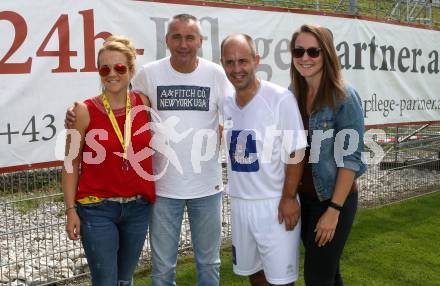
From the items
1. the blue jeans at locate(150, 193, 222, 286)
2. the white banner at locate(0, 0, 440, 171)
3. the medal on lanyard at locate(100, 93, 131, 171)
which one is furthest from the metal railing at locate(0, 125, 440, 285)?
the medal on lanyard at locate(100, 93, 131, 171)

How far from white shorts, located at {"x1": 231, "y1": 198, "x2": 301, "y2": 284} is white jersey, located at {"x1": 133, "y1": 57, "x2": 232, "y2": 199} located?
1.38 ft

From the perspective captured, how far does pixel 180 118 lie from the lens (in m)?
3.22

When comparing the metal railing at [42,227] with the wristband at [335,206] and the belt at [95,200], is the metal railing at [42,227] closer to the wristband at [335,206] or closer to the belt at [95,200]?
the belt at [95,200]

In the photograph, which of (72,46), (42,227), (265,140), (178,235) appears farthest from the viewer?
(42,227)

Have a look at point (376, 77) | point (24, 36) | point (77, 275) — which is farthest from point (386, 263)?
point (24, 36)

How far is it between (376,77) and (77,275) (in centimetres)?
401

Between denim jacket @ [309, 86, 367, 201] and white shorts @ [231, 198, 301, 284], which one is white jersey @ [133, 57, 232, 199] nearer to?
white shorts @ [231, 198, 301, 284]

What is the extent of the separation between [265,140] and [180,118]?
1.97 feet

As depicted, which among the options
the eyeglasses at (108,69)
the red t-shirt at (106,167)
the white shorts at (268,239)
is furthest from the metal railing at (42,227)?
the white shorts at (268,239)

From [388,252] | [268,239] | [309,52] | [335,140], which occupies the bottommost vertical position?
[388,252]

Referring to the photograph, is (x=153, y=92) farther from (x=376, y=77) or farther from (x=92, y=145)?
(x=376, y=77)

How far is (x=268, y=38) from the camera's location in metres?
5.16

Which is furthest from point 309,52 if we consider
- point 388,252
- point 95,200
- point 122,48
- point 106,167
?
point 388,252

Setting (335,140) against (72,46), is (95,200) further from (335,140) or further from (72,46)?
(72,46)
